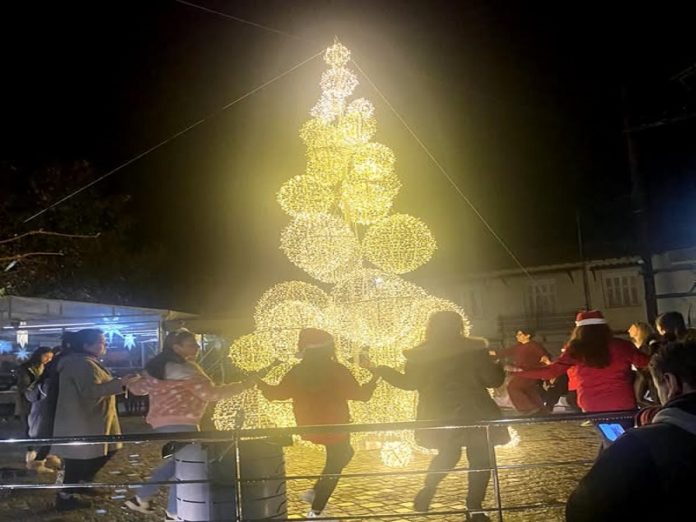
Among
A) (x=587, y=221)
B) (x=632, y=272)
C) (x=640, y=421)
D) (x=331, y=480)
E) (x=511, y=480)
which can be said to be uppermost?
(x=587, y=221)

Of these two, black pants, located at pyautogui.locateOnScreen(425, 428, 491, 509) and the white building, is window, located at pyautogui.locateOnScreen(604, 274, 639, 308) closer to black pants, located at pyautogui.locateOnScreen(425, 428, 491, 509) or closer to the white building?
the white building

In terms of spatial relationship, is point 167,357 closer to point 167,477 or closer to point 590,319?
point 167,477

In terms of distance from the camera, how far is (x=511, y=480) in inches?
274

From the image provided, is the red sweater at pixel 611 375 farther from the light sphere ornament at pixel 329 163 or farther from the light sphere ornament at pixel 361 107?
the light sphere ornament at pixel 361 107

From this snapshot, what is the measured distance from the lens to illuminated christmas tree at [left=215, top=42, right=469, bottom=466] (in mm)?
8180

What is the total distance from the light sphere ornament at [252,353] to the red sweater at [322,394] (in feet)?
11.1

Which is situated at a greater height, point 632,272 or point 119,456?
point 632,272

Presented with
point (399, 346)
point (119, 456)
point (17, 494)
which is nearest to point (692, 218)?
point (399, 346)

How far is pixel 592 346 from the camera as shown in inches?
204

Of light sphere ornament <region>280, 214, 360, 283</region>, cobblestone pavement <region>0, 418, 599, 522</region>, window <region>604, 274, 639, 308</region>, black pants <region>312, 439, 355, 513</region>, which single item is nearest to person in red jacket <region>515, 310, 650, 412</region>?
cobblestone pavement <region>0, 418, 599, 522</region>

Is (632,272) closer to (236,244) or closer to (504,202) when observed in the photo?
(504,202)

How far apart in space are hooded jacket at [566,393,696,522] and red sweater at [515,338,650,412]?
3.43 metres

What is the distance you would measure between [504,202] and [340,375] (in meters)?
25.5

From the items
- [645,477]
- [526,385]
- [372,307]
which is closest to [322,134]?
[372,307]
